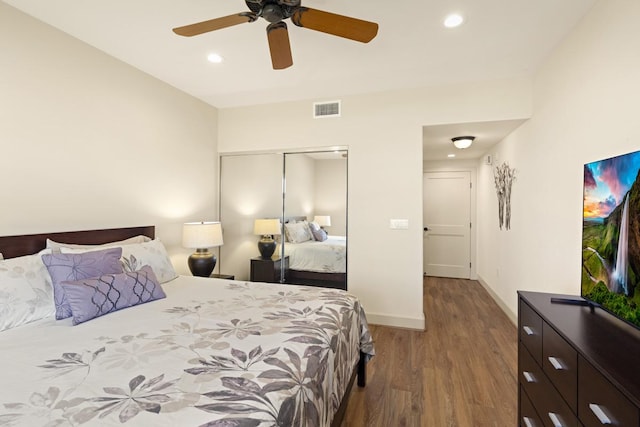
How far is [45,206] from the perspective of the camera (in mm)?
2242

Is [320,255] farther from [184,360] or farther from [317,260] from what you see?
[184,360]

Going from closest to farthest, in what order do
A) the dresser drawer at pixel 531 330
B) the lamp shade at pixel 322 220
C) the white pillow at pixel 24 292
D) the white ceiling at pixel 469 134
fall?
the dresser drawer at pixel 531 330, the white pillow at pixel 24 292, the white ceiling at pixel 469 134, the lamp shade at pixel 322 220

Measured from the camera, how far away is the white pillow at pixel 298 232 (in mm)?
3914

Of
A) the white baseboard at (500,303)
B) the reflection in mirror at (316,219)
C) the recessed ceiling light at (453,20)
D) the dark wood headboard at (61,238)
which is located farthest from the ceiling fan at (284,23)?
the white baseboard at (500,303)

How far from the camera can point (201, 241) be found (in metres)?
3.23

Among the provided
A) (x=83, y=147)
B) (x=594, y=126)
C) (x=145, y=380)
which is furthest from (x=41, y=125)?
(x=594, y=126)

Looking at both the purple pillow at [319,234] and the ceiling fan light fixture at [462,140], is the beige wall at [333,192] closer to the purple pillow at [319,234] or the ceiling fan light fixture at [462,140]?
the purple pillow at [319,234]

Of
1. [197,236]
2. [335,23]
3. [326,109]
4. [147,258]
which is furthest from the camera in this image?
[326,109]

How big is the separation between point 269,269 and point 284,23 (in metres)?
2.89

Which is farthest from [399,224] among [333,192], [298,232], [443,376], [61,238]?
[61,238]

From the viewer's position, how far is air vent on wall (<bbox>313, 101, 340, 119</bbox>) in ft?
12.0

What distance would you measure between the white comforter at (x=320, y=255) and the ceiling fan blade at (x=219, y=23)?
2.49 m

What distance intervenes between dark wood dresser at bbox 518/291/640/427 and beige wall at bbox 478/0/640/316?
89 cm

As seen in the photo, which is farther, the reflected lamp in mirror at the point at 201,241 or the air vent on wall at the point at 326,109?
the air vent on wall at the point at 326,109
